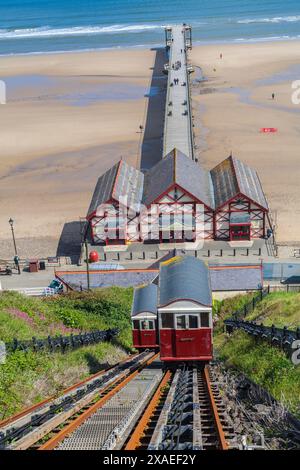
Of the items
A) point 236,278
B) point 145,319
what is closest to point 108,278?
point 236,278

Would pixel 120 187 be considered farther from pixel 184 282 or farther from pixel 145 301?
pixel 184 282

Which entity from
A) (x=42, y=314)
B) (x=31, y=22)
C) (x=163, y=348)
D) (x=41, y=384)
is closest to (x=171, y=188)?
(x=42, y=314)

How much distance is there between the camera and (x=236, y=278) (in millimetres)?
34750

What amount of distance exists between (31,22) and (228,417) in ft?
561

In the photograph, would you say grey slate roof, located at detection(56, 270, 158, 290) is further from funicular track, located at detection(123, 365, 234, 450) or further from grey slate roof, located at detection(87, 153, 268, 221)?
funicular track, located at detection(123, 365, 234, 450)

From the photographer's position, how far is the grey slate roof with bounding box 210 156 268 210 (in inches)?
1563

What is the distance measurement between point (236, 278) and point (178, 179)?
8585 mm

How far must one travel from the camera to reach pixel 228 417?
1133cm

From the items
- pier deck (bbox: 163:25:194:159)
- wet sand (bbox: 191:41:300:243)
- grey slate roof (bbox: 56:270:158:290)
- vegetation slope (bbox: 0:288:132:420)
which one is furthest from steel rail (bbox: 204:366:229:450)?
pier deck (bbox: 163:25:194:159)

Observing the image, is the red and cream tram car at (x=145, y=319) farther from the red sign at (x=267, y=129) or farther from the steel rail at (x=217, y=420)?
the red sign at (x=267, y=129)

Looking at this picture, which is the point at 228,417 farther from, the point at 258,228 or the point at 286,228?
the point at 286,228

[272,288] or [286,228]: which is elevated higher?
[286,228]

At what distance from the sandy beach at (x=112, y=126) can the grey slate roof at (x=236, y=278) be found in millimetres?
8031

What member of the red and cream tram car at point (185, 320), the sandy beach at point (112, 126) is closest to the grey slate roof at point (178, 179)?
the sandy beach at point (112, 126)
